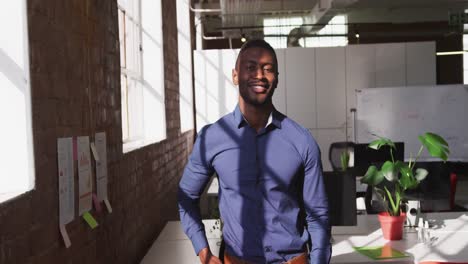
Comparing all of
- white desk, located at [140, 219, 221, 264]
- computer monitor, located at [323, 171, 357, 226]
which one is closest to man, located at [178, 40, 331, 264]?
white desk, located at [140, 219, 221, 264]

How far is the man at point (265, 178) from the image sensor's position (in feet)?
6.39

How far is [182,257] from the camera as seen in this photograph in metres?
3.33

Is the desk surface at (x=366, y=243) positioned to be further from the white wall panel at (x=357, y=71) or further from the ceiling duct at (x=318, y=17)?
the white wall panel at (x=357, y=71)

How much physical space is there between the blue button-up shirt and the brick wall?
56 cm

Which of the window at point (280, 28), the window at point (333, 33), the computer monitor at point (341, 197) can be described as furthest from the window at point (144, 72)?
the window at point (280, 28)

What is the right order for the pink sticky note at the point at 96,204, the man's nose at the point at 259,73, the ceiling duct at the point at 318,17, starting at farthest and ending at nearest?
the ceiling duct at the point at 318,17 → the pink sticky note at the point at 96,204 → the man's nose at the point at 259,73

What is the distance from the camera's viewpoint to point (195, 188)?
2.12 meters

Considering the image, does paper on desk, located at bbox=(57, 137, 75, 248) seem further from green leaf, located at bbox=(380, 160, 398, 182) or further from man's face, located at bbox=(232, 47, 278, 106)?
green leaf, located at bbox=(380, 160, 398, 182)

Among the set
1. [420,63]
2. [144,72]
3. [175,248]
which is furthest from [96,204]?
[420,63]

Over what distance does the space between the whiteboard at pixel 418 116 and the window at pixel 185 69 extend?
2.61 meters

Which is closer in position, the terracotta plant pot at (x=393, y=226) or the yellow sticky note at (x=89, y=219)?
the yellow sticky note at (x=89, y=219)

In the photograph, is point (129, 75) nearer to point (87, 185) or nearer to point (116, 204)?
point (116, 204)

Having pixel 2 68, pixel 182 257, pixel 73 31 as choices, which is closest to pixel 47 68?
pixel 2 68

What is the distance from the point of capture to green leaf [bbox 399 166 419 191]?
3.61 meters
